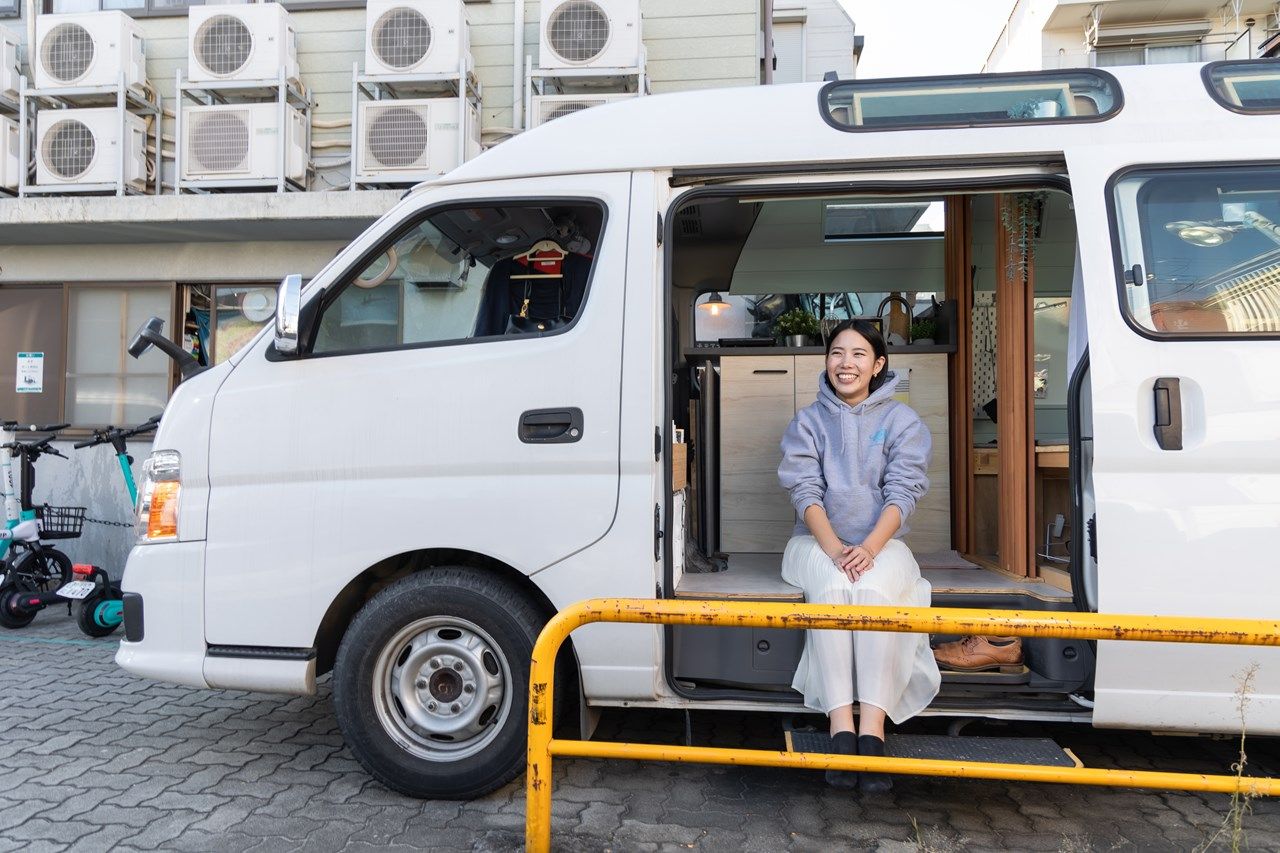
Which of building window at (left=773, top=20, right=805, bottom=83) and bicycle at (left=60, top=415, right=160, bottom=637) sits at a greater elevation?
building window at (left=773, top=20, right=805, bottom=83)

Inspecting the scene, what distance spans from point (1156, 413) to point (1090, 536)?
1.58ft

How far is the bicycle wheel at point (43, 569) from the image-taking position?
6164 mm

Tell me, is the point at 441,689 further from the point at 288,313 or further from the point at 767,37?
the point at 767,37

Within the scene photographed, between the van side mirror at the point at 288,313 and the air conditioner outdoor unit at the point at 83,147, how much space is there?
234 inches

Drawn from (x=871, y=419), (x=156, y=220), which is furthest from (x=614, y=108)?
(x=156, y=220)

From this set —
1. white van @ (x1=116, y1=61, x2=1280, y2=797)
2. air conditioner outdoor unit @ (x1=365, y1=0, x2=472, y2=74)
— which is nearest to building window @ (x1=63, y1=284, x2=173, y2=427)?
air conditioner outdoor unit @ (x1=365, y1=0, x2=472, y2=74)

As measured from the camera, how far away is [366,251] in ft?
10.9

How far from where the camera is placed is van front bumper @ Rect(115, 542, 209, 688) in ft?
10.7

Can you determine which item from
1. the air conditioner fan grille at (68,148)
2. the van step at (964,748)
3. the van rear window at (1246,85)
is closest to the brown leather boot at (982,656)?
the van step at (964,748)

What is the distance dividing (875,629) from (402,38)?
284 inches

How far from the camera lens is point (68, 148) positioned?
7.82 meters

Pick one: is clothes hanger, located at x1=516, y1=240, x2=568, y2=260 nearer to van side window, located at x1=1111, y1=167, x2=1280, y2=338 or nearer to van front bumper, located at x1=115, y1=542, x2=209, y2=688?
van front bumper, located at x1=115, y1=542, x2=209, y2=688

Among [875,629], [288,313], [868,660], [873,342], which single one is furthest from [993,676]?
[288,313]

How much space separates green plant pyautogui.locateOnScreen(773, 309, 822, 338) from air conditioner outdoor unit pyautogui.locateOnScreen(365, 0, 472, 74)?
4138 millimetres
